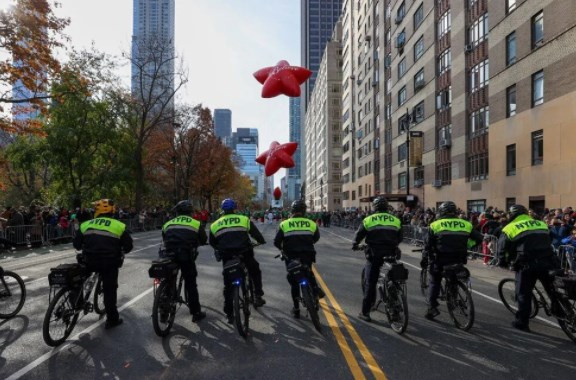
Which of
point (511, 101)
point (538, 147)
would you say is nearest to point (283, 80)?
point (538, 147)

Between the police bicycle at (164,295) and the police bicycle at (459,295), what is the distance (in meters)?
3.96

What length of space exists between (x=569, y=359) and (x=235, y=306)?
4.08 meters

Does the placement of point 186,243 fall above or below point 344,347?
above

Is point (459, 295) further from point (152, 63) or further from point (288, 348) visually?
point (152, 63)

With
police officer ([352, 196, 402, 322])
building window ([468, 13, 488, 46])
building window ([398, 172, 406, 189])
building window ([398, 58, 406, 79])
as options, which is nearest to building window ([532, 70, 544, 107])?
building window ([468, 13, 488, 46])

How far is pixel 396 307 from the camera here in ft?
21.6

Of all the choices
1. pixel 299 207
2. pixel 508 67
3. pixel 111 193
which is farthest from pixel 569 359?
pixel 111 193

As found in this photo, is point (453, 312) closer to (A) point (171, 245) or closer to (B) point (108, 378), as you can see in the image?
(A) point (171, 245)

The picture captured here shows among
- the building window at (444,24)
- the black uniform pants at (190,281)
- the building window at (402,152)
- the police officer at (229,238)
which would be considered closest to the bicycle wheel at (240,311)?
the police officer at (229,238)

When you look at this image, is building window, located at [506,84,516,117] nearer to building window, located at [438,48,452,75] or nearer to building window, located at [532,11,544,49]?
building window, located at [532,11,544,49]

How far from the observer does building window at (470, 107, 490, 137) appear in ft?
97.7

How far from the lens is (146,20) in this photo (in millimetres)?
148125

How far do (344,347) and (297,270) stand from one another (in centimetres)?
130

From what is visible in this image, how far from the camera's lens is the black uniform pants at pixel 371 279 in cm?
702
